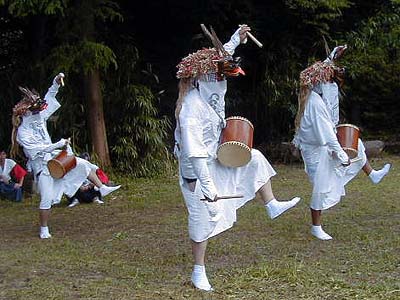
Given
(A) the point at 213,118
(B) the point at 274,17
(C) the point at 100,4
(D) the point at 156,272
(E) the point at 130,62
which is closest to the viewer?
(A) the point at 213,118

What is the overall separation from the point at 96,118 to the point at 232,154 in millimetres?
7934

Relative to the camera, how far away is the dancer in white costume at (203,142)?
5.84 metres

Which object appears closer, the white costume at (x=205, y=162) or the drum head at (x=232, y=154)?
the white costume at (x=205, y=162)

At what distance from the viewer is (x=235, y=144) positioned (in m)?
6.20

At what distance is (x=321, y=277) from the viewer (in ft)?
20.6

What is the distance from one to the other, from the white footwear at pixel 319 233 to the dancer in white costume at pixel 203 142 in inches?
79.0

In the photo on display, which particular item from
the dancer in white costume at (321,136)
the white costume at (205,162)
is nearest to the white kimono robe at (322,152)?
the dancer in white costume at (321,136)

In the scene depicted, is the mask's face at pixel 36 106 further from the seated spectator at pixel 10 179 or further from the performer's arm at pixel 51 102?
the seated spectator at pixel 10 179

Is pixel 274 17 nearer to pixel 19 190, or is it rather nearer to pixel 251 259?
pixel 19 190

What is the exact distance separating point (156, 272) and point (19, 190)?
6215 millimetres

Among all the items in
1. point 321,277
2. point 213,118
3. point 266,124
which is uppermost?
point 213,118

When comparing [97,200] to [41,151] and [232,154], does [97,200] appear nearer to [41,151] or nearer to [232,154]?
[41,151]

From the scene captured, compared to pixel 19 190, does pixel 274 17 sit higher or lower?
higher

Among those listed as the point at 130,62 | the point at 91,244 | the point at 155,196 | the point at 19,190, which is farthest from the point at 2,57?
the point at 91,244
